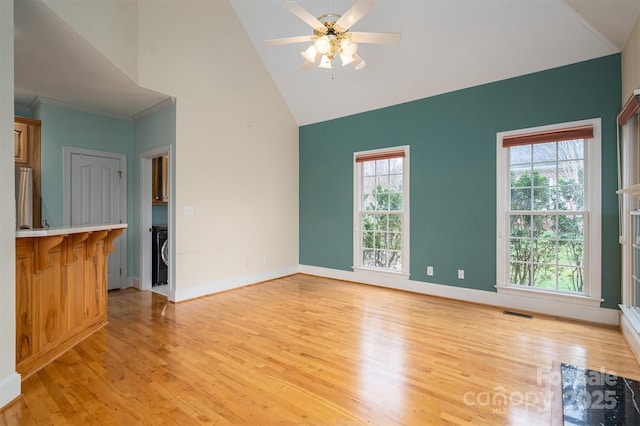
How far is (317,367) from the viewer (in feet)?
7.71

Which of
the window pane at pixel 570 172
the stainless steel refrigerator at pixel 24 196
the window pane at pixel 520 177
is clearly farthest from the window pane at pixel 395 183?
the stainless steel refrigerator at pixel 24 196

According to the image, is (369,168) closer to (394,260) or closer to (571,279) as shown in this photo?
(394,260)

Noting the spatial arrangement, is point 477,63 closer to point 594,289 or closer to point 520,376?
point 594,289

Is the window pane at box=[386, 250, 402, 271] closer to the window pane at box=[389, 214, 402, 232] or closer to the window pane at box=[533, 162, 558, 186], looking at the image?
the window pane at box=[389, 214, 402, 232]

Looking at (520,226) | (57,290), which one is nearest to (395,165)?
(520,226)

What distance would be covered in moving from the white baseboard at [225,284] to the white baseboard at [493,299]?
3.35 ft

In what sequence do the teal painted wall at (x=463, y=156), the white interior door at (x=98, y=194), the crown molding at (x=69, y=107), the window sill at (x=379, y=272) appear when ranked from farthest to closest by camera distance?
the window sill at (x=379, y=272) → the white interior door at (x=98, y=194) → the crown molding at (x=69, y=107) → the teal painted wall at (x=463, y=156)

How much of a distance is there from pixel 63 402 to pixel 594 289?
4.73 m

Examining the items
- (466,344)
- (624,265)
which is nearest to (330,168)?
(466,344)

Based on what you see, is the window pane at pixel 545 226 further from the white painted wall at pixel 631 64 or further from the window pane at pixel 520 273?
the white painted wall at pixel 631 64

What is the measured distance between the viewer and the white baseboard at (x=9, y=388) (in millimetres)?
1878

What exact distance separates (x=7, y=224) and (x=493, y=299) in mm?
4686

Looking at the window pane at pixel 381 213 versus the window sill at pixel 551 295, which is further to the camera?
the window pane at pixel 381 213

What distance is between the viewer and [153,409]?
6.09ft
